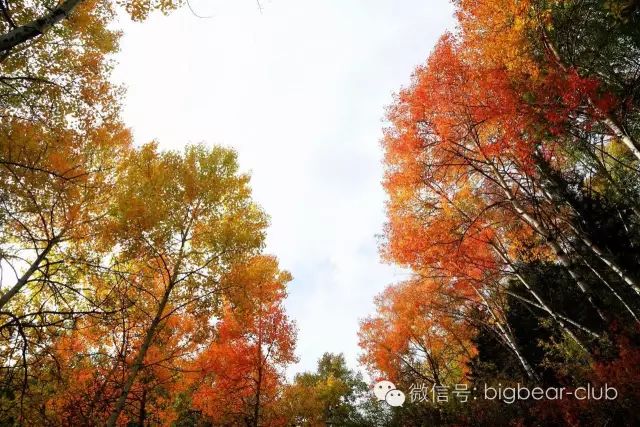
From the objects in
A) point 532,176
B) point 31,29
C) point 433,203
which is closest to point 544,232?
point 532,176

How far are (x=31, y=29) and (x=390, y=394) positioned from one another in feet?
46.1

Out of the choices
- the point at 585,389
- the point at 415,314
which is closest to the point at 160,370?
the point at 415,314

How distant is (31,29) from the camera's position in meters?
2.68

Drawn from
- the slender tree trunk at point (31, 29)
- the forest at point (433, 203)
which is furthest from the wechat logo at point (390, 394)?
the slender tree trunk at point (31, 29)

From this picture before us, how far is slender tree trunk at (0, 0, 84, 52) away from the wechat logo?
12.8m

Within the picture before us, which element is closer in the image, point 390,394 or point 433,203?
point 433,203

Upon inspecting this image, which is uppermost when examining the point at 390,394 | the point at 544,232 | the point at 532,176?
the point at 532,176

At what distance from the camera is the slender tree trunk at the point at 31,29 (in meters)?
2.57

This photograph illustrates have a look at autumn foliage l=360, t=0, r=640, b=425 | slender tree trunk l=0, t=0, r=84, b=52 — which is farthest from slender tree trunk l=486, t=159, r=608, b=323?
slender tree trunk l=0, t=0, r=84, b=52

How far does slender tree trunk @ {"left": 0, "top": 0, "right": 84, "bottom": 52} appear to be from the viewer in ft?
8.42

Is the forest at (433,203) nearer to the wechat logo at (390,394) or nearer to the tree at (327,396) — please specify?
the wechat logo at (390,394)

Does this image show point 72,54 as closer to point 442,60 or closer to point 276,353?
point 442,60

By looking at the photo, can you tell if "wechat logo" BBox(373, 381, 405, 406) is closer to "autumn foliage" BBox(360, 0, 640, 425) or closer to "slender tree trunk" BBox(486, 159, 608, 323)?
"autumn foliage" BBox(360, 0, 640, 425)

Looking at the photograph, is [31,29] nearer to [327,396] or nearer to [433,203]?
[433,203]
